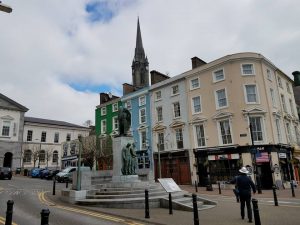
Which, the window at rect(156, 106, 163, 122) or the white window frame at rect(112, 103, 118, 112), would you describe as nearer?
the window at rect(156, 106, 163, 122)

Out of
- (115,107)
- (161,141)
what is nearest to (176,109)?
(161,141)

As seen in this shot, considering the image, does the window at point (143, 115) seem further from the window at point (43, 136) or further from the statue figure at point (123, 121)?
the window at point (43, 136)

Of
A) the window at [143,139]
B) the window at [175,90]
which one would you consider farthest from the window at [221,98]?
the window at [143,139]

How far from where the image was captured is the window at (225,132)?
25.7 meters

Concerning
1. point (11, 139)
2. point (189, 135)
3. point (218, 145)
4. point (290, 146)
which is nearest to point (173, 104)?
point (189, 135)

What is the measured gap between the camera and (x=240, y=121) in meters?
25.1

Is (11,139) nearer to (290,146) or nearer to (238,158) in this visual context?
(238,158)

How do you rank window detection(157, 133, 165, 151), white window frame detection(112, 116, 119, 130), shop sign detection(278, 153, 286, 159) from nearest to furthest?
1. shop sign detection(278, 153, 286, 159)
2. window detection(157, 133, 165, 151)
3. white window frame detection(112, 116, 119, 130)

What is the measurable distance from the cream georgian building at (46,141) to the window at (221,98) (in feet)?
114

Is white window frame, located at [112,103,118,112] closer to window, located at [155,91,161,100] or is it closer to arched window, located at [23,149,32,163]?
window, located at [155,91,161,100]

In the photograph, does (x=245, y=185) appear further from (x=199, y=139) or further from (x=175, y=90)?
(x=175, y=90)

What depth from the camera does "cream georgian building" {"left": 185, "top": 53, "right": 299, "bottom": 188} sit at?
24.1m

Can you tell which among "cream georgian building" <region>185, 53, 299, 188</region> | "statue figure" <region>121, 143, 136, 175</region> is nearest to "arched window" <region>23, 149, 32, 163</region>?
"cream georgian building" <region>185, 53, 299, 188</region>

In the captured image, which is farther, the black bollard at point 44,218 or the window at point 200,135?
the window at point 200,135
